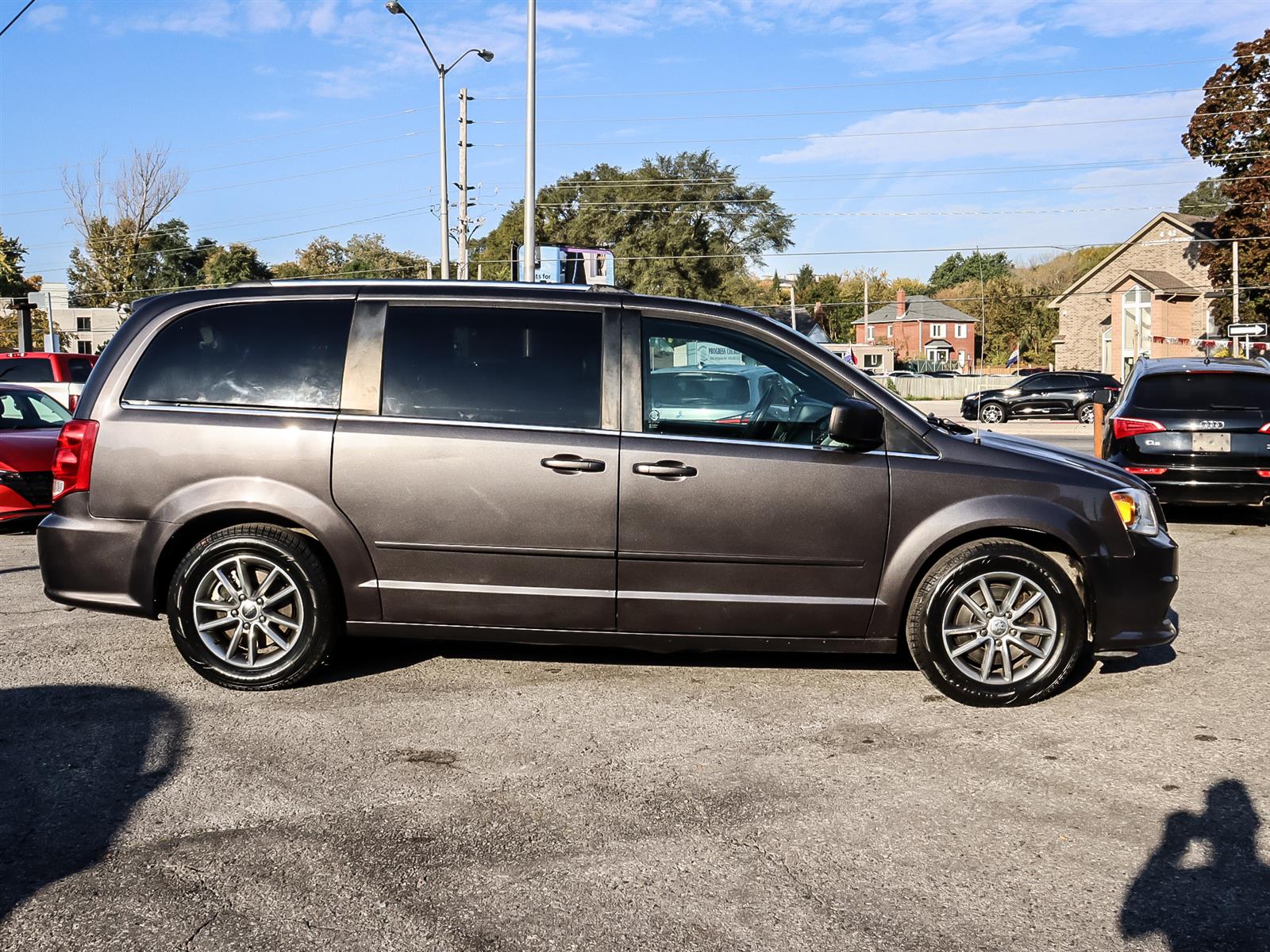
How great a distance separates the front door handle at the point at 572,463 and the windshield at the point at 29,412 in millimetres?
7867

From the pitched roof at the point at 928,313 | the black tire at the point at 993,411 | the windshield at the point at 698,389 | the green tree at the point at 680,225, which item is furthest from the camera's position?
the pitched roof at the point at 928,313

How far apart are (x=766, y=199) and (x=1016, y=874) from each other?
74.8 metres

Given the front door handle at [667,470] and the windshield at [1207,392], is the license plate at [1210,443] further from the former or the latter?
the front door handle at [667,470]

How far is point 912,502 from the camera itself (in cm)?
522

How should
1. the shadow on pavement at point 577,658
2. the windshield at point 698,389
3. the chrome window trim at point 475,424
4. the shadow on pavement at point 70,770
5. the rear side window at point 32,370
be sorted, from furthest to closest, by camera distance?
the rear side window at point 32,370, the shadow on pavement at point 577,658, the windshield at point 698,389, the chrome window trim at point 475,424, the shadow on pavement at point 70,770

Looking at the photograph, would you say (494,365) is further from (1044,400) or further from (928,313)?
(928,313)

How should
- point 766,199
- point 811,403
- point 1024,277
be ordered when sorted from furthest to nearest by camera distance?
point 1024,277
point 766,199
point 811,403

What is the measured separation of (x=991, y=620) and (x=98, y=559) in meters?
4.20

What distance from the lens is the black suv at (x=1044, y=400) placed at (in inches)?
1340

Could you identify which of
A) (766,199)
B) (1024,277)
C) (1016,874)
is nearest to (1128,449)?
(1016,874)

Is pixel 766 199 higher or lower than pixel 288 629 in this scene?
higher

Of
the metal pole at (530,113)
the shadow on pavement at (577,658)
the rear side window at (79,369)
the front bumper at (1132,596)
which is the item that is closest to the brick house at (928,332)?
the metal pole at (530,113)

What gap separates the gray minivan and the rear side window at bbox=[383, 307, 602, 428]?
0.5 inches

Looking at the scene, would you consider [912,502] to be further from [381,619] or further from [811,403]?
[381,619]
